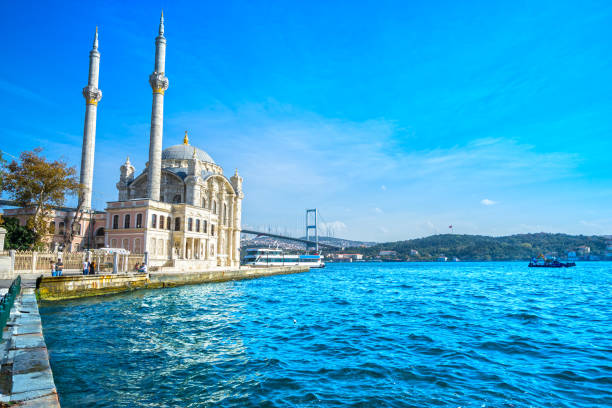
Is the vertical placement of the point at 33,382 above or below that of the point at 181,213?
below

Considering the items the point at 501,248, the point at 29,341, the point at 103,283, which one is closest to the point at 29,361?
the point at 29,341

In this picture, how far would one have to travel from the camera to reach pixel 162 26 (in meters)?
36.3

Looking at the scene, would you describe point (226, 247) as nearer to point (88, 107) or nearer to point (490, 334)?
point (88, 107)

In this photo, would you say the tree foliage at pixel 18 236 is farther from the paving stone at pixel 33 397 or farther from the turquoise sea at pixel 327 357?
the paving stone at pixel 33 397

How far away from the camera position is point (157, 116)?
1379 inches

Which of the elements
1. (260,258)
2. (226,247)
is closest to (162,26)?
(226,247)

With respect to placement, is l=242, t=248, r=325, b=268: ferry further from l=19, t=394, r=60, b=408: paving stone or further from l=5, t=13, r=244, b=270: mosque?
l=19, t=394, r=60, b=408: paving stone

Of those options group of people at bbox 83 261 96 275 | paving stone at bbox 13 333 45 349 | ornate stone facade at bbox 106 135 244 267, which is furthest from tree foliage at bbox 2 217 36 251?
paving stone at bbox 13 333 45 349

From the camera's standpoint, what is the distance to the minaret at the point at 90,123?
35969 mm

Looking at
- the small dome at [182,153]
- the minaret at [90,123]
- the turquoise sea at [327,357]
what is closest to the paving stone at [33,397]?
the turquoise sea at [327,357]

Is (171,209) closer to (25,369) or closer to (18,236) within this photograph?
(18,236)

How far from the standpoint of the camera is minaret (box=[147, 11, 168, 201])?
3423 cm

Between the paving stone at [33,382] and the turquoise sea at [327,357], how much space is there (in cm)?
65

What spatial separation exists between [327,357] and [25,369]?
5.13 m
